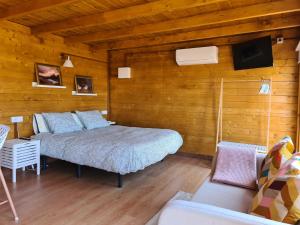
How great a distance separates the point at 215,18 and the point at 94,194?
293 cm

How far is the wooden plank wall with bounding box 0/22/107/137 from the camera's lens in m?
3.73

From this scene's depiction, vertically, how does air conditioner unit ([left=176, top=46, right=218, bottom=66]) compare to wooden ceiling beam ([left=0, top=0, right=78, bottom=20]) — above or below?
below

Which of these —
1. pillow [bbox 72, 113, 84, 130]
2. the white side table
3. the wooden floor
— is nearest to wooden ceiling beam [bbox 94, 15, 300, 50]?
pillow [bbox 72, 113, 84, 130]

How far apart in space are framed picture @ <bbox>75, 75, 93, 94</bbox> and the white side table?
171 cm

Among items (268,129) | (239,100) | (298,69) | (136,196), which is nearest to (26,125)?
(136,196)

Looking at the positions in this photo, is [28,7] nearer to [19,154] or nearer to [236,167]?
[19,154]

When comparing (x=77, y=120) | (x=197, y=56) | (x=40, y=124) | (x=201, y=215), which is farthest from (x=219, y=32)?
(x=201, y=215)

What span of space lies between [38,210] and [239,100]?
12.0ft

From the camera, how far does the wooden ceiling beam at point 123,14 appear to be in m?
2.84

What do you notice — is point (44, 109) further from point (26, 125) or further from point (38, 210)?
point (38, 210)

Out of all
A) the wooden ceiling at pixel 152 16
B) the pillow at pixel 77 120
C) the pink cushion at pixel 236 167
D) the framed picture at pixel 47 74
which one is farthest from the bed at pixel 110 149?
the wooden ceiling at pixel 152 16

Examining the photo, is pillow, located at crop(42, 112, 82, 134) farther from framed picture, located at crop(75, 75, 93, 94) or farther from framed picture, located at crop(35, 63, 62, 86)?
framed picture, located at crop(75, 75, 93, 94)

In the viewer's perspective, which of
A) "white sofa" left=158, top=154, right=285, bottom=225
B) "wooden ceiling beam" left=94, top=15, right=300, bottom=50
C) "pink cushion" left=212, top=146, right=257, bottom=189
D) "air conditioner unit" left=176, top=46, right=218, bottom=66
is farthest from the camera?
"air conditioner unit" left=176, top=46, right=218, bottom=66

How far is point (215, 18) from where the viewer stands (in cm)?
338
